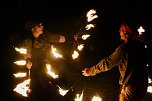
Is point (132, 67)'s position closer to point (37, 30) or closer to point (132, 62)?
point (132, 62)

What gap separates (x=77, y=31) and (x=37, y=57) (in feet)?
8.79

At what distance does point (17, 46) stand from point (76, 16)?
3729 mm

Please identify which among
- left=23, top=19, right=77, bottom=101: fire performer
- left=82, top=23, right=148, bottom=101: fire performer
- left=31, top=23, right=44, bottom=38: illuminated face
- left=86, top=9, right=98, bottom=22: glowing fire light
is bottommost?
left=82, top=23, right=148, bottom=101: fire performer

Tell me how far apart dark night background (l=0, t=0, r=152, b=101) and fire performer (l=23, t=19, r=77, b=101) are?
1.69 feet

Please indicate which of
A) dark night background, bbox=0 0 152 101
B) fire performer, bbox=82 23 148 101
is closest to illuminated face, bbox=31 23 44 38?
dark night background, bbox=0 0 152 101

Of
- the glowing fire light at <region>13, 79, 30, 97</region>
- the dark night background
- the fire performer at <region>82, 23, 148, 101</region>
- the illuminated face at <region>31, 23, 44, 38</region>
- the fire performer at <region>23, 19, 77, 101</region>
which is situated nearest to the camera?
the fire performer at <region>82, 23, 148, 101</region>

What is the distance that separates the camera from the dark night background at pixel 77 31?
8672 millimetres

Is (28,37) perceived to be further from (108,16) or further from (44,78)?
(108,16)

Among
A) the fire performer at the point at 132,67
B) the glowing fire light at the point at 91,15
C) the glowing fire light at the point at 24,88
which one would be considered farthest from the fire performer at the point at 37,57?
the fire performer at the point at 132,67

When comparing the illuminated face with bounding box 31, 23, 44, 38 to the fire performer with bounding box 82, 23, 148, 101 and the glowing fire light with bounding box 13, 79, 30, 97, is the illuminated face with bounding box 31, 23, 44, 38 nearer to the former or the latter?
the glowing fire light with bounding box 13, 79, 30, 97

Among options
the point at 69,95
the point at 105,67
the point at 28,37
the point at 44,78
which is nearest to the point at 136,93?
the point at 105,67

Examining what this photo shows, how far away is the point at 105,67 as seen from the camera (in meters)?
6.46

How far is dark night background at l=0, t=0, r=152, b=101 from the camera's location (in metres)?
8.67

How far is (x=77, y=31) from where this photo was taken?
980cm
